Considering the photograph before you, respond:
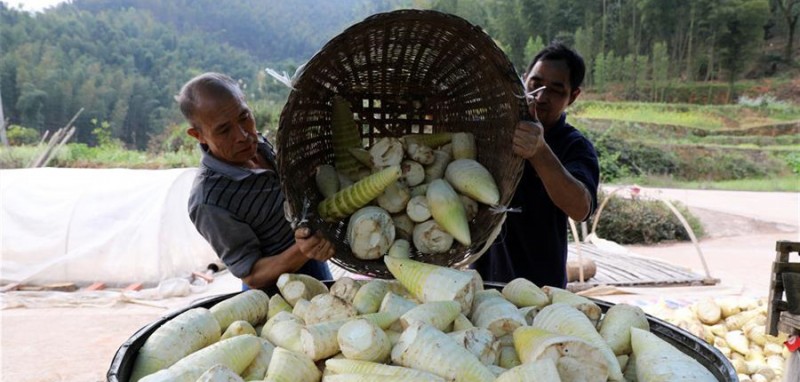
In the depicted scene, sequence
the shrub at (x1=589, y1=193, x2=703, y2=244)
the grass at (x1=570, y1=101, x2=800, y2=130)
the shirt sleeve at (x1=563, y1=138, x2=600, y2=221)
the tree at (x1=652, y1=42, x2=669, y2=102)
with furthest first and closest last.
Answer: the tree at (x1=652, y1=42, x2=669, y2=102) → the grass at (x1=570, y1=101, x2=800, y2=130) → the shrub at (x1=589, y1=193, x2=703, y2=244) → the shirt sleeve at (x1=563, y1=138, x2=600, y2=221)

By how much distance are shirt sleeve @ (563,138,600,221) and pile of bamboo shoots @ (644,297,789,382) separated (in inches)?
59.6

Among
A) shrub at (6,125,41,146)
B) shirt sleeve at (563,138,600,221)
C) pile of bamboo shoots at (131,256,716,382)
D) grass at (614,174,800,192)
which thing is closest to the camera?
pile of bamboo shoots at (131,256,716,382)

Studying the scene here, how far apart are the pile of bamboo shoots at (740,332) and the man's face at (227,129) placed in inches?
97.5

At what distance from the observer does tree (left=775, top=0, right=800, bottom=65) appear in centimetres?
1794

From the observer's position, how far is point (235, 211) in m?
1.80

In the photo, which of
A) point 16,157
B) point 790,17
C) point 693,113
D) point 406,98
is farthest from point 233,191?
point 790,17

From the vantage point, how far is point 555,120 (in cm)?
211

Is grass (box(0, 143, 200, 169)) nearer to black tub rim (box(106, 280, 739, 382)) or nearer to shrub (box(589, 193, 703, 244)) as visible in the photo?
shrub (box(589, 193, 703, 244))

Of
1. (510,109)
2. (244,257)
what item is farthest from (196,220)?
(510,109)

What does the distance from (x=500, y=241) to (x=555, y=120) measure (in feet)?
1.65

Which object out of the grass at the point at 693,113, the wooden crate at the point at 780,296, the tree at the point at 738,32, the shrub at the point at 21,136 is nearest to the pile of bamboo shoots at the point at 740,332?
the wooden crate at the point at 780,296

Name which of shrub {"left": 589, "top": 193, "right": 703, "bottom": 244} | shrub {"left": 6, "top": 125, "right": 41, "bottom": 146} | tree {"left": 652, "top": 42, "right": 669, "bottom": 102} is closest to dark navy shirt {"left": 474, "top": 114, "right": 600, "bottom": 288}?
shrub {"left": 589, "top": 193, "right": 703, "bottom": 244}

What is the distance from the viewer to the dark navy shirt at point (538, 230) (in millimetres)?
2062

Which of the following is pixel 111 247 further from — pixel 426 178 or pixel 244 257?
pixel 426 178
